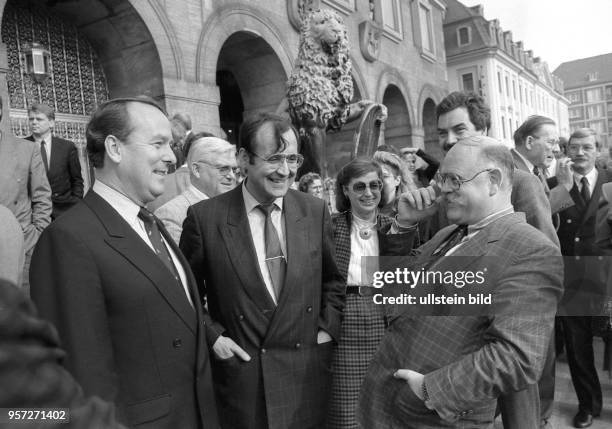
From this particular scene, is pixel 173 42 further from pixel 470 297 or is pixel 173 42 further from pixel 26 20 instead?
pixel 470 297

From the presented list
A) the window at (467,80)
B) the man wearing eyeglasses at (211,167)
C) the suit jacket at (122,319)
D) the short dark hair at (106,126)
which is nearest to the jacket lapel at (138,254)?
the suit jacket at (122,319)

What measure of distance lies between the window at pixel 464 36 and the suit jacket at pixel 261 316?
40.3m

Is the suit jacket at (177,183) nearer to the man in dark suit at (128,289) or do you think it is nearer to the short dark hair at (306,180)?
the short dark hair at (306,180)

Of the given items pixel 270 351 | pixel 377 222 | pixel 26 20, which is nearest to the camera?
pixel 270 351

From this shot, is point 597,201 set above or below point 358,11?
below

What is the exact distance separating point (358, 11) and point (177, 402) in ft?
50.8

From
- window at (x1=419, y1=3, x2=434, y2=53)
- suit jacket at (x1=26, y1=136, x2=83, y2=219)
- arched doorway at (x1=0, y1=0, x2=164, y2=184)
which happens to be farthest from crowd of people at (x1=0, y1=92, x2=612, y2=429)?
window at (x1=419, y1=3, x2=434, y2=53)

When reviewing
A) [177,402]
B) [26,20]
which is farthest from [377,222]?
[26,20]

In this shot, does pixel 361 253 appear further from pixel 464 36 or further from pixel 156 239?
pixel 464 36

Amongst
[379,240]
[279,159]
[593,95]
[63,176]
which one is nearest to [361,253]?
[379,240]

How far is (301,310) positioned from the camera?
2.43 m

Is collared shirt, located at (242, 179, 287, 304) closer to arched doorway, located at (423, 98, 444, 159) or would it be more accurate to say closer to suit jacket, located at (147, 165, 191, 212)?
suit jacket, located at (147, 165, 191, 212)

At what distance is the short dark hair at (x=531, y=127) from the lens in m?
3.47

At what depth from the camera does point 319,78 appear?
5258mm
